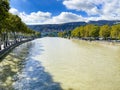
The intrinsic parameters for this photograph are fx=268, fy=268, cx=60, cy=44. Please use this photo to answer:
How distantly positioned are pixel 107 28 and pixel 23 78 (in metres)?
117

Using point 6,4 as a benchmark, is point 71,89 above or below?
below

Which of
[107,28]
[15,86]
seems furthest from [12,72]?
[107,28]

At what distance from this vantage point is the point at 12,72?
97.2 ft

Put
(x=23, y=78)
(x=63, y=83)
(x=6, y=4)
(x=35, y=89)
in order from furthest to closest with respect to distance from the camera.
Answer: (x=6, y=4) < (x=23, y=78) < (x=63, y=83) < (x=35, y=89)

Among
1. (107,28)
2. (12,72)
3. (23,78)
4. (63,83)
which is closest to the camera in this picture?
(63,83)

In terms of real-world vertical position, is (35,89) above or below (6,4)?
below

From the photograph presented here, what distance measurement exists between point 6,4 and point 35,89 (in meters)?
18.0

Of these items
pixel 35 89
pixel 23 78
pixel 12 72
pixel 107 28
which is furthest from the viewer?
pixel 107 28

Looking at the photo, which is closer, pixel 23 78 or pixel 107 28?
pixel 23 78

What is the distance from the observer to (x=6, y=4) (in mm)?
36156

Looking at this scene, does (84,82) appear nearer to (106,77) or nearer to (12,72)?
(106,77)

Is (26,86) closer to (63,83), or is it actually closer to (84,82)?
(63,83)

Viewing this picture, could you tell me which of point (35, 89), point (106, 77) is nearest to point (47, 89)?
point (35, 89)

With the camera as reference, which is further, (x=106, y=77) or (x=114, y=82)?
(x=106, y=77)
